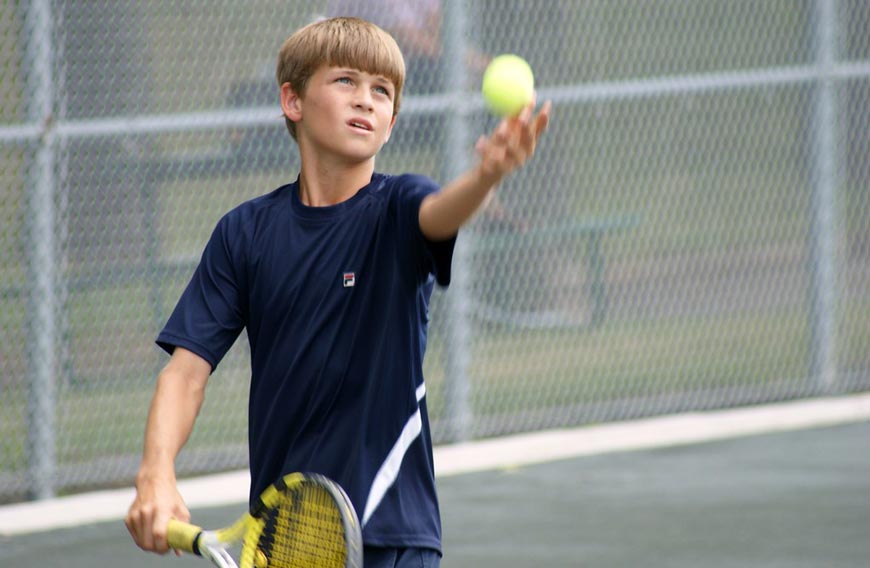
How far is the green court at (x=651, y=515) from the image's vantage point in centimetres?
482

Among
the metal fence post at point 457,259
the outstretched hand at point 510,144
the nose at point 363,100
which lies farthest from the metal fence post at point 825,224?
the outstretched hand at point 510,144

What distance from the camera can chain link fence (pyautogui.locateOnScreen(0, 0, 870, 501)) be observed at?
581cm

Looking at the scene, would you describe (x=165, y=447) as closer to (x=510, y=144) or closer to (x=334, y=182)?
(x=334, y=182)

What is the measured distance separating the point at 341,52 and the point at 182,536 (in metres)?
0.93

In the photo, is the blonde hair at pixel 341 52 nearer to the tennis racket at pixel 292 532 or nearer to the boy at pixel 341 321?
the boy at pixel 341 321

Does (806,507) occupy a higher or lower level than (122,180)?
lower

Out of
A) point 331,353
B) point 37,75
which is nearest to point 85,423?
point 37,75

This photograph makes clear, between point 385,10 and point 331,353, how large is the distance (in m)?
3.92

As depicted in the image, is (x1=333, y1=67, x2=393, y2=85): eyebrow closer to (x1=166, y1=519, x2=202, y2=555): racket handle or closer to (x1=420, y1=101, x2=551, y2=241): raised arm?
(x1=420, y1=101, x2=551, y2=241): raised arm

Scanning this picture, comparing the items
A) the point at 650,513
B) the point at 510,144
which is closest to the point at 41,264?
the point at 650,513

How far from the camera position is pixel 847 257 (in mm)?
7891

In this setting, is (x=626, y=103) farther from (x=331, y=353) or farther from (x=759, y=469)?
(x=331, y=353)

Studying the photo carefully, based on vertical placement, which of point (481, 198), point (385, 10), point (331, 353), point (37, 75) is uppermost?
point (385, 10)

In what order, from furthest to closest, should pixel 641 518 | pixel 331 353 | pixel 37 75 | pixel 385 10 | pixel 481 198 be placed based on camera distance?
pixel 385 10
pixel 37 75
pixel 641 518
pixel 331 353
pixel 481 198
